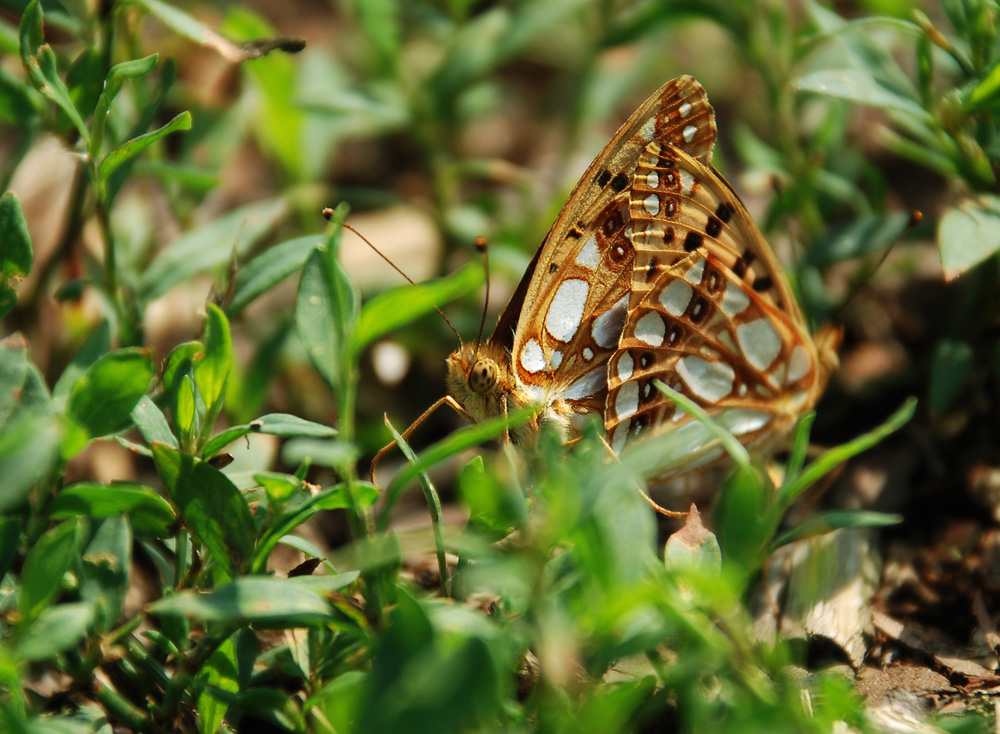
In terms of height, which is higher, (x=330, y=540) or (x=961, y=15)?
(x=961, y=15)

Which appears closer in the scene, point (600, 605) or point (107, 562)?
point (600, 605)

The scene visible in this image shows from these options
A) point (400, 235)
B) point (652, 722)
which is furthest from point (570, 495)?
point (400, 235)

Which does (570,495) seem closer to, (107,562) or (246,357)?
(107,562)

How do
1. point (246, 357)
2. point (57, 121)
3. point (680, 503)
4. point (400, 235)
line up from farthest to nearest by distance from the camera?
point (400, 235)
point (246, 357)
point (680, 503)
point (57, 121)

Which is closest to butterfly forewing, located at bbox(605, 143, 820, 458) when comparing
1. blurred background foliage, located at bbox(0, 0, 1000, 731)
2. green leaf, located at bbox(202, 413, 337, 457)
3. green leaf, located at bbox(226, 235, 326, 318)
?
blurred background foliage, located at bbox(0, 0, 1000, 731)

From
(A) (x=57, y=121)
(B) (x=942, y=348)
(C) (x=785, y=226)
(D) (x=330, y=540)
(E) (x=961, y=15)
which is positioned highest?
(E) (x=961, y=15)

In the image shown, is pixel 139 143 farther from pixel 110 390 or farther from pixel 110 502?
pixel 110 502
